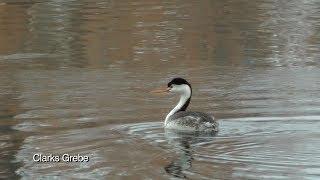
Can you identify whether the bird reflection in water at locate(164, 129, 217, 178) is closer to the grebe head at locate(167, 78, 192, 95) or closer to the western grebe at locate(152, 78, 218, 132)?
the western grebe at locate(152, 78, 218, 132)

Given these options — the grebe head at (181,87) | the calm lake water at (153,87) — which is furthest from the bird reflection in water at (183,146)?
the grebe head at (181,87)

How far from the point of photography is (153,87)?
66.0 feet

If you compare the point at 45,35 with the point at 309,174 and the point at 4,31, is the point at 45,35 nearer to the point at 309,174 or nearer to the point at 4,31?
the point at 4,31

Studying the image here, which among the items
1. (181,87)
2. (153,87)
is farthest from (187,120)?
(153,87)

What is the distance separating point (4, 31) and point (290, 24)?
10.3 m

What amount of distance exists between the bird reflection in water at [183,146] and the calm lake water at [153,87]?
0.09 feet

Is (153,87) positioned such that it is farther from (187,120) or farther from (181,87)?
(187,120)

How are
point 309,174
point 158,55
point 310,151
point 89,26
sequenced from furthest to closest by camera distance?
point 89,26
point 158,55
point 310,151
point 309,174

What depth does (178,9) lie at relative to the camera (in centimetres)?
4031

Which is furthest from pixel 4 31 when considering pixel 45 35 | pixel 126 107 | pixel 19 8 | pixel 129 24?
pixel 126 107

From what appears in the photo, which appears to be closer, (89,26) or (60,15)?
(89,26)

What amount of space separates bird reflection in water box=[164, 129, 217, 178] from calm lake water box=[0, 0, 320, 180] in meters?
0.03

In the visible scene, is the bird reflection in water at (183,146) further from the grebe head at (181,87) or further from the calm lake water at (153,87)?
the grebe head at (181,87)

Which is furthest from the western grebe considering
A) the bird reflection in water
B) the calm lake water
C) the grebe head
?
the calm lake water
